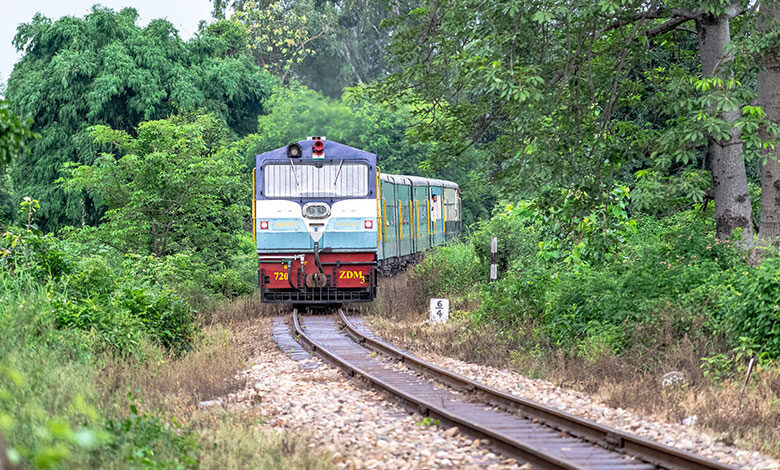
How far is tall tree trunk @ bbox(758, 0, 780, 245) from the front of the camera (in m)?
11.7

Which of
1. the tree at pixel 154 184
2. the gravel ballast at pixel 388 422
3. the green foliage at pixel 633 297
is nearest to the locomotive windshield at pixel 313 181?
the tree at pixel 154 184

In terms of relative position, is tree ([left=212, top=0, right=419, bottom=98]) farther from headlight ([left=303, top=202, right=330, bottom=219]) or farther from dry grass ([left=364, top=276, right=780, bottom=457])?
dry grass ([left=364, top=276, right=780, bottom=457])

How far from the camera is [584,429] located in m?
7.82

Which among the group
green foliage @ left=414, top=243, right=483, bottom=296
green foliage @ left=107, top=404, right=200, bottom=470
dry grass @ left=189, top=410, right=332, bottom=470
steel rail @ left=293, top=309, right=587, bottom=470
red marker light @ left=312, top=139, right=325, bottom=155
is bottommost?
steel rail @ left=293, top=309, right=587, bottom=470

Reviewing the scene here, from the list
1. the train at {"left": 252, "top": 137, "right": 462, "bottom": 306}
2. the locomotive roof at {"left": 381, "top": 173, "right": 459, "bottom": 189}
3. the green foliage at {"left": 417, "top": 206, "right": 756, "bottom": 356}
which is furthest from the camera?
the locomotive roof at {"left": 381, "top": 173, "right": 459, "bottom": 189}

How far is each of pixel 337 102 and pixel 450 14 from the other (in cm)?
1176

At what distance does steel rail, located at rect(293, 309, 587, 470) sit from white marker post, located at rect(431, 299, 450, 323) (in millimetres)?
3184

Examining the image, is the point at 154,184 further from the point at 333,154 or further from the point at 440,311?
the point at 440,311

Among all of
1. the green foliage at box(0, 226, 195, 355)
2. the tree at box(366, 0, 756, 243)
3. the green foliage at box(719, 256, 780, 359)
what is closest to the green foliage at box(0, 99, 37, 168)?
the green foliage at box(0, 226, 195, 355)

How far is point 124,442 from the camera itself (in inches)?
259

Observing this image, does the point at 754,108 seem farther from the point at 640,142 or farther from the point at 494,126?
the point at 494,126

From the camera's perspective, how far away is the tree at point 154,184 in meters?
21.1

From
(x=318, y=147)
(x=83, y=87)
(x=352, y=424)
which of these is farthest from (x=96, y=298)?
(x=83, y=87)

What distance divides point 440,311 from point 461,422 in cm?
760
